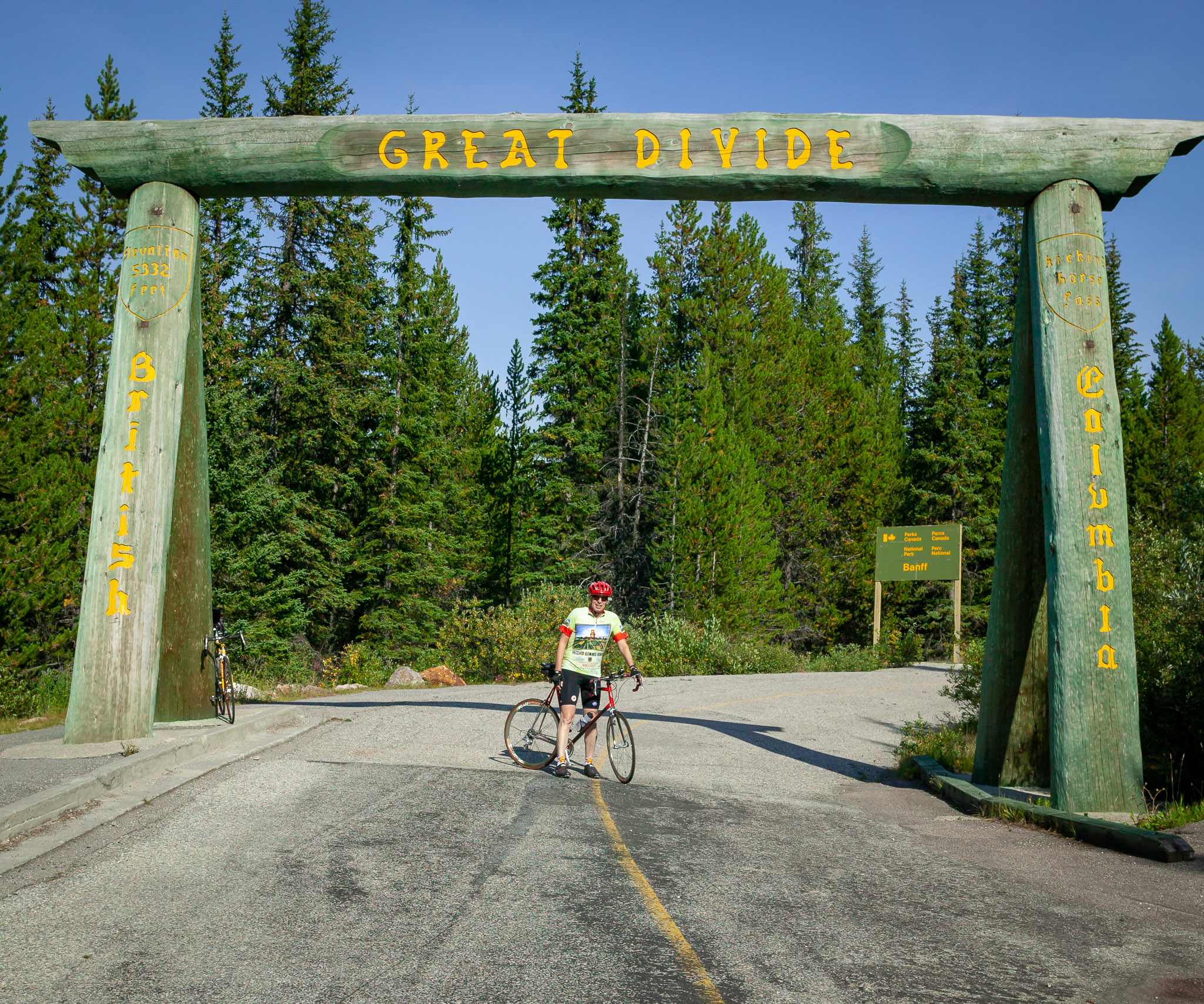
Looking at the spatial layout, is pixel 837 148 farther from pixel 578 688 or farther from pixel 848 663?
pixel 848 663

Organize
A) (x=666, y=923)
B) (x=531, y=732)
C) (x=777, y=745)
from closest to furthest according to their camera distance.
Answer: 1. (x=666, y=923)
2. (x=531, y=732)
3. (x=777, y=745)

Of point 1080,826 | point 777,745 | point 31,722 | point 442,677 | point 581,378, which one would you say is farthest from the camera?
point 581,378

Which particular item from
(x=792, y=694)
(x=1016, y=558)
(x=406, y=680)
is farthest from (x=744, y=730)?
(x=406, y=680)

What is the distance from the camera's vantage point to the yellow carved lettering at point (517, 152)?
28.5 ft

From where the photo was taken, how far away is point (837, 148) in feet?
27.8

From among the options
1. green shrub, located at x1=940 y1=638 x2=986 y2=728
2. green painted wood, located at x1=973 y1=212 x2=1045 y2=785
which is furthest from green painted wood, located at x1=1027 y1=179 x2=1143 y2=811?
green shrub, located at x1=940 y1=638 x2=986 y2=728

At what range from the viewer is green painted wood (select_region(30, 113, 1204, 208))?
26.6ft

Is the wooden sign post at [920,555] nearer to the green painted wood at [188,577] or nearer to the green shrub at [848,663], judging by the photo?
Result: the green shrub at [848,663]

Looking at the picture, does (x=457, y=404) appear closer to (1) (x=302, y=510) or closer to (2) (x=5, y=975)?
(1) (x=302, y=510)

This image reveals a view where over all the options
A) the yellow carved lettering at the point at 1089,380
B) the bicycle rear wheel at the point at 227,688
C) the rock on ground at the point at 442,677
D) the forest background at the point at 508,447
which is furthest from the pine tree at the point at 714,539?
the yellow carved lettering at the point at 1089,380

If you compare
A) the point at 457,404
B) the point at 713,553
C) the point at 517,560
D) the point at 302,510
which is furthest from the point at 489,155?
the point at 457,404

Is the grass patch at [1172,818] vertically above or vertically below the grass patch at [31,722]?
above

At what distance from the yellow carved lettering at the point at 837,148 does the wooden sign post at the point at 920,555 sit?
22093mm

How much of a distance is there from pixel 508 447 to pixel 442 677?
101 ft
